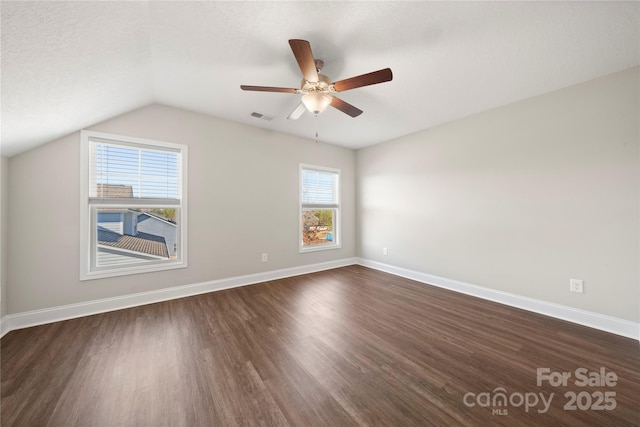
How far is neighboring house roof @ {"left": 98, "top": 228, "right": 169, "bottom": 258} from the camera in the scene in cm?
266

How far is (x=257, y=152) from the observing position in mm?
3617

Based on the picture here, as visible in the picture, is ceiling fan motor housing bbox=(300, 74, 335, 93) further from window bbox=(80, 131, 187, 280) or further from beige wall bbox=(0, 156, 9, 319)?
beige wall bbox=(0, 156, 9, 319)

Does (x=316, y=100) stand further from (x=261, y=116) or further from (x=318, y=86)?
(x=261, y=116)

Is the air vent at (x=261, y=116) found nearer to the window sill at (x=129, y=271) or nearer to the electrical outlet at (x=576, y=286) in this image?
the window sill at (x=129, y=271)

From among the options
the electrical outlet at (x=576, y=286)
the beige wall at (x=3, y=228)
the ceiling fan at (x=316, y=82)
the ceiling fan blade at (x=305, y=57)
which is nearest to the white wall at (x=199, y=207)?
the beige wall at (x=3, y=228)

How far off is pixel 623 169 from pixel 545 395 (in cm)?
225

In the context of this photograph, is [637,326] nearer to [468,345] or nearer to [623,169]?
[623,169]

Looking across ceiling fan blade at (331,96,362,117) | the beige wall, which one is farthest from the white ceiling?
ceiling fan blade at (331,96,362,117)

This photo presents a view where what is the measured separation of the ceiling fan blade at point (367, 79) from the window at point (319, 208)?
2.34 metres

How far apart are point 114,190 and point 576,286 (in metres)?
5.29

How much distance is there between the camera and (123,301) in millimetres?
2646

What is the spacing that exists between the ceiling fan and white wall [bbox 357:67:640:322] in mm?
1973

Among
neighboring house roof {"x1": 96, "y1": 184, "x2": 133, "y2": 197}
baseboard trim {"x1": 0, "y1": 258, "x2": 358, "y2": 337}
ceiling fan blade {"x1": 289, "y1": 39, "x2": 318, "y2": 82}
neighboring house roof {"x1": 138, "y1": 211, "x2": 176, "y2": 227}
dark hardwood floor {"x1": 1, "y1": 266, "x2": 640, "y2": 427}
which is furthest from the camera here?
neighboring house roof {"x1": 138, "y1": 211, "x2": 176, "y2": 227}

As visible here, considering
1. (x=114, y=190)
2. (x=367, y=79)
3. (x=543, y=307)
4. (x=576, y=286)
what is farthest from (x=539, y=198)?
(x=114, y=190)
